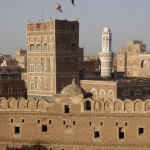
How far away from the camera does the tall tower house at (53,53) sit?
52.2m

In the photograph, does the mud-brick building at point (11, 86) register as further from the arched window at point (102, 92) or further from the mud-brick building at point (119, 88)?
the arched window at point (102, 92)

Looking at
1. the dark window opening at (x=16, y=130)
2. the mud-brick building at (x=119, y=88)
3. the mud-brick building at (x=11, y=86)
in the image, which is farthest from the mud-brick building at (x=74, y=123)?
the mud-brick building at (x=11, y=86)

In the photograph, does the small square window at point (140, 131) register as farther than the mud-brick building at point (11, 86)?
No

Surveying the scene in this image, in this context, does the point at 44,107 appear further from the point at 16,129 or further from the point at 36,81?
Result: the point at 36,81

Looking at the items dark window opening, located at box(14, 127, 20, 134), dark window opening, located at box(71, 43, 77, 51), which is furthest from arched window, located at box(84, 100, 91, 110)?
dark window opening, located at box(71, 43, 77, 51)

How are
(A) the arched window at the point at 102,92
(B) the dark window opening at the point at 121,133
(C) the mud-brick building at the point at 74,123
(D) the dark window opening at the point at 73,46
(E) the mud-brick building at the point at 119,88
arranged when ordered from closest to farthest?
1. (C) the mud-brick building at the point at 74,123
2. (B) the dark window opening at the point at 121,133
3. (E) the mud-brick building at the point at 119,88
4. (D) the dark window opening at the point at 73,46
5. (A) the arched window at the point at 102,92

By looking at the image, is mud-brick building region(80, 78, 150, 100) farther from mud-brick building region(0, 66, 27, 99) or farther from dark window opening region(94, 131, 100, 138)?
dark window opening region(94, 131, 100, 138)

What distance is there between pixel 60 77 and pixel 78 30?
19.9ft

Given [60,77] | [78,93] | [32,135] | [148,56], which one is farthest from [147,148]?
[148,56]

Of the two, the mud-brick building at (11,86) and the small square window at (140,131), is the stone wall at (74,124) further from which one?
the mud-brick building at (11,86)

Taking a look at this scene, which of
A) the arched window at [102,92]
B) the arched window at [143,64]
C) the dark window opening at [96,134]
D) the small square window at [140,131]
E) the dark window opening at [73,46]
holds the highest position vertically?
the dark window opening at [73,46]

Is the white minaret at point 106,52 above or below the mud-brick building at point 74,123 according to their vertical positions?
above

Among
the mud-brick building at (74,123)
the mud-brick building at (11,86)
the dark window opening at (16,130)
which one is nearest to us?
the mud-brick building at (74,123)

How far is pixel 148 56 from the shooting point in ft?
295
